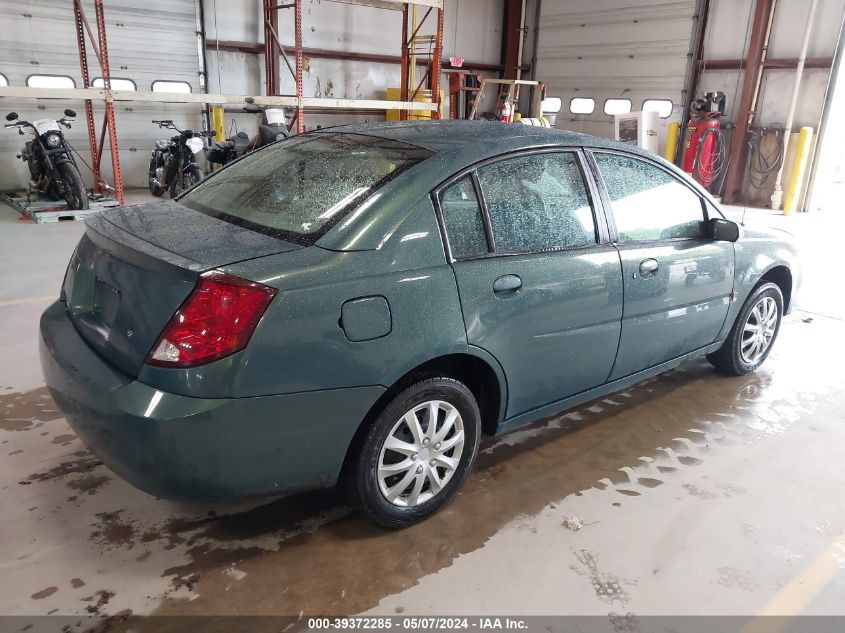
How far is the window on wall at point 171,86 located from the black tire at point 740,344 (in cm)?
1011

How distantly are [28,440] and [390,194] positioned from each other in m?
2.02

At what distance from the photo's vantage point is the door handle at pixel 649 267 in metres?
2.85

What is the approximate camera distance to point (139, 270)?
1978 millimetres

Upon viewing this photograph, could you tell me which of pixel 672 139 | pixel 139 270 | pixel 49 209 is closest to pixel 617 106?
pixel 672 139

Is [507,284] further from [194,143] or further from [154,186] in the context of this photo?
[154,186]

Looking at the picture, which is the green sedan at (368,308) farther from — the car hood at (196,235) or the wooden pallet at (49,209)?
the wooden pallet at (49,209)

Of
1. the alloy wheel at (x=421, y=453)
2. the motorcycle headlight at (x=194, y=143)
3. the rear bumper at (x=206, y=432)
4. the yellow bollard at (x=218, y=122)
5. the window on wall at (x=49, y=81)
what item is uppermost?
the window on wall at (x=49, y=81)

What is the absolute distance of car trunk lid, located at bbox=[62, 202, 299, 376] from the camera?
1.89 metres

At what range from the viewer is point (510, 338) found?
7.86ft

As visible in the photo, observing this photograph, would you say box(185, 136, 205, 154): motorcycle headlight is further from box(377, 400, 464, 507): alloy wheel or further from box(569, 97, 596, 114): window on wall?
box(569, 97, 596, 114): window on wall

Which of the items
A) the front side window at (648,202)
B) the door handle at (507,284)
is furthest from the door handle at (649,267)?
the door handle at (507,284)

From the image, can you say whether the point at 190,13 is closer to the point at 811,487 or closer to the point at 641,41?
the point at 641,41

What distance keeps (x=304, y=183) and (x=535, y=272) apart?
0.97m

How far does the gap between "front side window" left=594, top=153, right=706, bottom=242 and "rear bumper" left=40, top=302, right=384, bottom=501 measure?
1520mm
